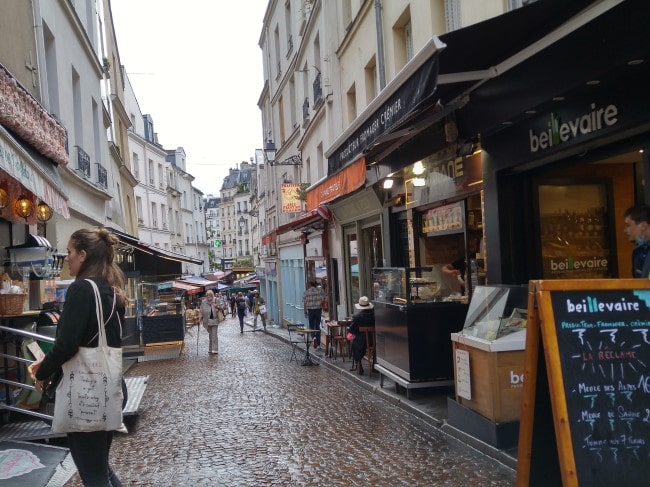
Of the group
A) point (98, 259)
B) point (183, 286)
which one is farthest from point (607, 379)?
point (183, 286)

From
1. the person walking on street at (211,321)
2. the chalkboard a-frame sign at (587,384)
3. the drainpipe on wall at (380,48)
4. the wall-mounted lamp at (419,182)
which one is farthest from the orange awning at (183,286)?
the chalkboard a-frame sign at (587,384)

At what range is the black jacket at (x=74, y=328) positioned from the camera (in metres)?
3.53

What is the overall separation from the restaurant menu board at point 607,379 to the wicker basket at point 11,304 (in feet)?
19.2

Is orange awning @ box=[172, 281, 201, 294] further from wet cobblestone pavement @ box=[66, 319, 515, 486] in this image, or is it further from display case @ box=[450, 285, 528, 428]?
display case @ box=[450, 285, 528, 428]

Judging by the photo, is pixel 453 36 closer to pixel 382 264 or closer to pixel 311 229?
pixel 382 264

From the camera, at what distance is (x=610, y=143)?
603 cm

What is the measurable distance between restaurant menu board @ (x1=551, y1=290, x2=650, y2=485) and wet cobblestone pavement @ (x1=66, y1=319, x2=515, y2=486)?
5.56 ft

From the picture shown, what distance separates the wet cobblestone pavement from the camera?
5414 mm

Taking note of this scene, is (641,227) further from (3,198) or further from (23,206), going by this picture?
(23,206)

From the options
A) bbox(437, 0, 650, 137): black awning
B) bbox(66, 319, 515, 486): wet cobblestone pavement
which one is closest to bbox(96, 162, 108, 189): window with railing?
bbox(66, 319, 515, 486): wet cobblestone pavement

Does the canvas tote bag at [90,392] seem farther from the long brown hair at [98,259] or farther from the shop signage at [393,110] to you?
the shop signage at [393,110]

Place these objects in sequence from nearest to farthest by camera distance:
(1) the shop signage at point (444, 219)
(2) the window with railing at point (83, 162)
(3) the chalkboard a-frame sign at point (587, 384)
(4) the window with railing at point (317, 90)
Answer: (3) the chalkboard a-frame sign at point (587, 384) < (1) the shop signage at point (444, 219) < (2) the window with railing at point (83, 162) < (4) the window with railing at point (317, 90)

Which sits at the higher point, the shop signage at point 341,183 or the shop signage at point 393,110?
the shop signage at point 393,110

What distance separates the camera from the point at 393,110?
21.7 feet
